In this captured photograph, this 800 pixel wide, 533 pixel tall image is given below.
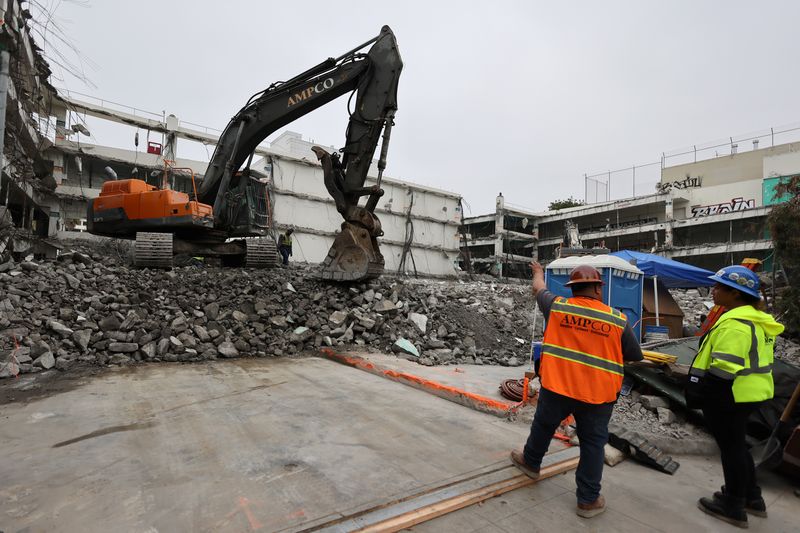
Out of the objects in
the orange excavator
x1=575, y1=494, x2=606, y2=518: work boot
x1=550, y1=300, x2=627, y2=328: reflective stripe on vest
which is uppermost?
the orange excavator

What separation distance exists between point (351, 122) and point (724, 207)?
4057 centimetres

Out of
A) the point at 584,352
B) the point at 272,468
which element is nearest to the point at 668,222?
the point at 584,352

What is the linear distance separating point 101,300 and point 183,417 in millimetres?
4499

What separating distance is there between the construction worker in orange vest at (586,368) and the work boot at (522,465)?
11.1 inches

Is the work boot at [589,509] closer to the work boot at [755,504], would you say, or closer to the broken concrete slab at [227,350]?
the work boot at [755,504]

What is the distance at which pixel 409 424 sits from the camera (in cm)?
384

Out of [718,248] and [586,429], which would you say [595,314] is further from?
[718,248]

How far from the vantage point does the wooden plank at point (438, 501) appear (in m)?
2.23

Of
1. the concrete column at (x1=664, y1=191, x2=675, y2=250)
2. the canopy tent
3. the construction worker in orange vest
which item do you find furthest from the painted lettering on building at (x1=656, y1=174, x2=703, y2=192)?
the construction worker in orange vest

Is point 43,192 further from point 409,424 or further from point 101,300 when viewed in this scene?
point 409,424

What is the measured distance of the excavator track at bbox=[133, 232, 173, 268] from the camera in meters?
8.81

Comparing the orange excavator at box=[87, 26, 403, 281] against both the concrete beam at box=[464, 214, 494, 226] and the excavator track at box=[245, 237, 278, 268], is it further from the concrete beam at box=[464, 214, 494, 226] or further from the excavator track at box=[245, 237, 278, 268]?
the concrete beam at box=[464, 214, 494, 226]

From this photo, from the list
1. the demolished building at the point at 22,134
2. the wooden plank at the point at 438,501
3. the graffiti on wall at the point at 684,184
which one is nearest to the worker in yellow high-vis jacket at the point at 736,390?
the wooden plank at the point at 438,501

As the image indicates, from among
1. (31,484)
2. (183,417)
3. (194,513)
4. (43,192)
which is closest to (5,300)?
(183,417)
